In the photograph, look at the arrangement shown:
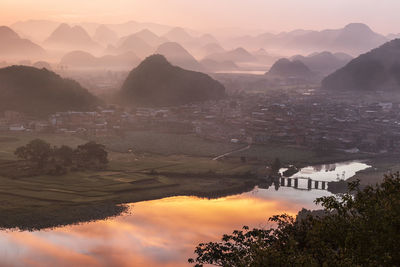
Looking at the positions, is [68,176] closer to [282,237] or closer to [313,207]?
[313,207]

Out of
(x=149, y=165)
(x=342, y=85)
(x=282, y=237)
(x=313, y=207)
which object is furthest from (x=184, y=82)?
(x=282, y=237)

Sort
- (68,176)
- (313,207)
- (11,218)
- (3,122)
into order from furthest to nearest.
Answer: (3,122) → (68,176) → (313,207) → (11,218)

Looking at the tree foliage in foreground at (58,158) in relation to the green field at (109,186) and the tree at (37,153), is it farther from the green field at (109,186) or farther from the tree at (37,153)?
the green field at (109,186)

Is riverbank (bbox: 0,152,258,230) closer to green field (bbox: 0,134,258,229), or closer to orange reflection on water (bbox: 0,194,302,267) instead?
green field (bbox: 0,134,258,229)

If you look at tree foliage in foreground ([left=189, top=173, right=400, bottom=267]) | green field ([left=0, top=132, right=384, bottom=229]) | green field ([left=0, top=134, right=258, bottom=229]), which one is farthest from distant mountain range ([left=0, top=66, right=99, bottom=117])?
tree foliage in foreground ([left=189, top=173, right=400, bottom=267])

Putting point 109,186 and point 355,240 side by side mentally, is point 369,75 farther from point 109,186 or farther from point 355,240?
point 355,240

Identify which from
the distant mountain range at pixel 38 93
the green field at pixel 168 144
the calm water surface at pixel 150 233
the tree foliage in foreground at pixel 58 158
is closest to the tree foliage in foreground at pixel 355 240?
the calm water surface at pixel 150 233

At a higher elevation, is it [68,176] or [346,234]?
[346,234]
